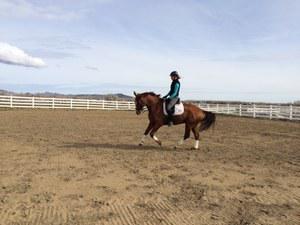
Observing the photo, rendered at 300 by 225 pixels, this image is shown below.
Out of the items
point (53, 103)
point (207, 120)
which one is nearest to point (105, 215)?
point (207, 120)

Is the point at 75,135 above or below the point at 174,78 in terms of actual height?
below

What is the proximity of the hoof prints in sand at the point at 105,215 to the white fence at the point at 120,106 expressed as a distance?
2498cm

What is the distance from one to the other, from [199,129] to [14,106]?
27.8 metres

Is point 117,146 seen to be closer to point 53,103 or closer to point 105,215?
point 105,215

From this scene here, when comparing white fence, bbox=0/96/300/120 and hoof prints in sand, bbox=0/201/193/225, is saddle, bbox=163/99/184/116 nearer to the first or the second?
hoof prints in sand, bbox=0/201/193/225

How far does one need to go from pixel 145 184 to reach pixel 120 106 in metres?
38.9

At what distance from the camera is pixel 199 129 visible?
13.3 metres

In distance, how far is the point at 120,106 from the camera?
153 ft

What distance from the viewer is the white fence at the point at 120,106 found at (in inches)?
1260

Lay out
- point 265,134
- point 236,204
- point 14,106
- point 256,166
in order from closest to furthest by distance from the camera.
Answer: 1. point 236,204
2. point 256,166
3. point 265,134
4. point 14,106

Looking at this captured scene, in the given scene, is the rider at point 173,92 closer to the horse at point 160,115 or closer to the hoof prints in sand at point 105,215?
the horse at point 160,115

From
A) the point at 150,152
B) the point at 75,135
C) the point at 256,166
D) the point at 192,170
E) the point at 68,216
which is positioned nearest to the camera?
the point at 68,216

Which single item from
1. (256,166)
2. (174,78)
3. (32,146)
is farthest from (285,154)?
(32,146)

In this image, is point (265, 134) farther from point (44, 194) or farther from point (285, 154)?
point (44, 194)
